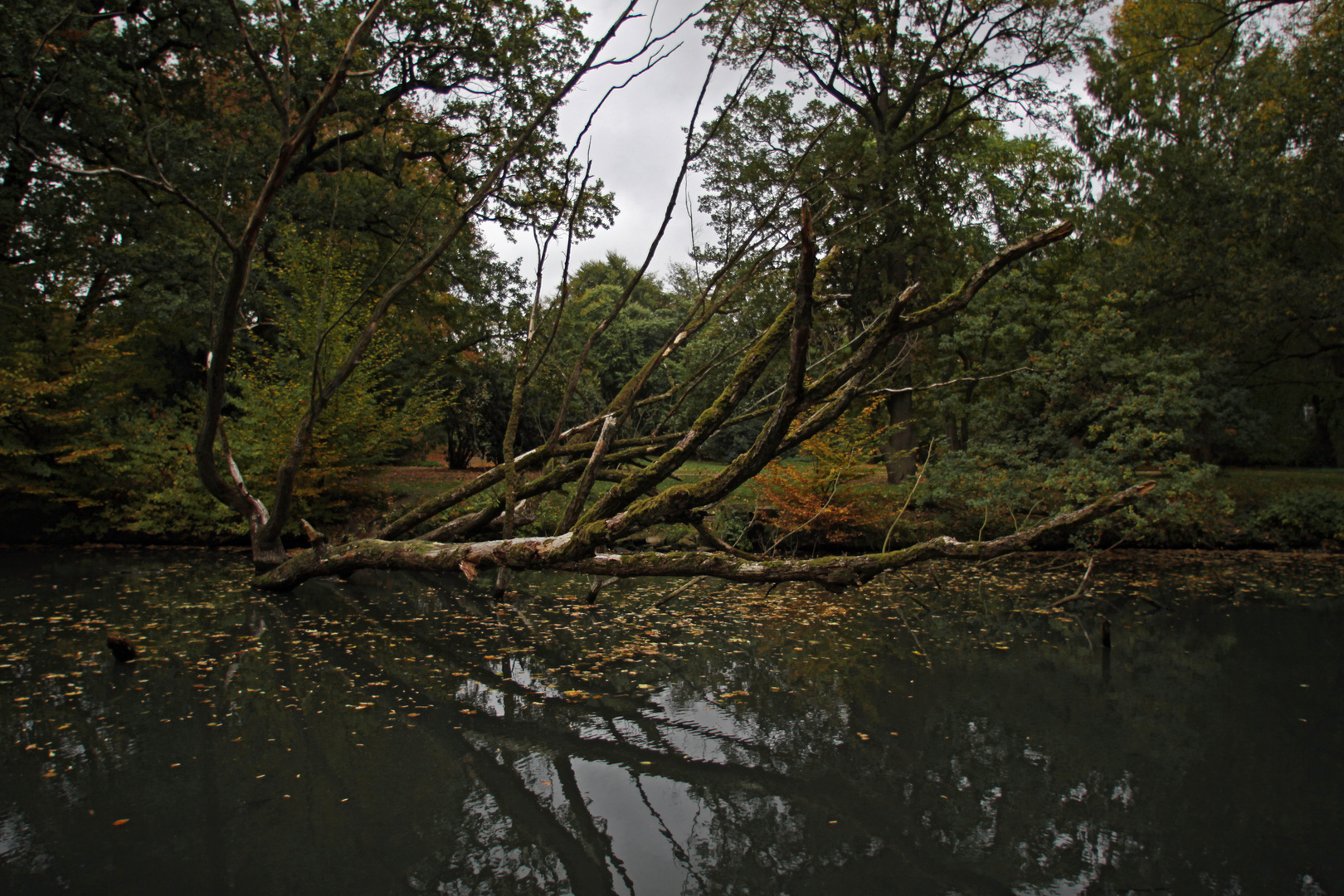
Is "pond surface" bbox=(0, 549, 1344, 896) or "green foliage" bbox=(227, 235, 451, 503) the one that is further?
"green foliage" bbox=(227, 235, 451, 503)

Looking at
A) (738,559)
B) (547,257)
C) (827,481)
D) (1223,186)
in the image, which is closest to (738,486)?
(738,559)

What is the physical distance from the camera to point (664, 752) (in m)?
4.23

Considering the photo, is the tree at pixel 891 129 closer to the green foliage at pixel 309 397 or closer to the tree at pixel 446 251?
the tree at pixel 446 251

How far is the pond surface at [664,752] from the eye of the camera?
3.04 meters

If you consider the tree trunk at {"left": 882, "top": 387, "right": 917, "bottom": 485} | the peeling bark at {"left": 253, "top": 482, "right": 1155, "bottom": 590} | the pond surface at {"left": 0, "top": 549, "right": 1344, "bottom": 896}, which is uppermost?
the tree trunk at {"left": 882, "top": 387, "right": 917, "bottom": 485}

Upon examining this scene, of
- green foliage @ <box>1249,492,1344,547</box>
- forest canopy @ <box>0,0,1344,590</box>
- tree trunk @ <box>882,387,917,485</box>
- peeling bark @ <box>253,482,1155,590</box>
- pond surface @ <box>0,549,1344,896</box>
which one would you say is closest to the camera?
pond surface @ <box>0,549,1344,896</box>

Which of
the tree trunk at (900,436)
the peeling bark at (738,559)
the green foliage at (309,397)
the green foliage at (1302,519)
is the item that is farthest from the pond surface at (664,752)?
the tree trunk at (900,436)

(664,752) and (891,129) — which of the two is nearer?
(664,752)

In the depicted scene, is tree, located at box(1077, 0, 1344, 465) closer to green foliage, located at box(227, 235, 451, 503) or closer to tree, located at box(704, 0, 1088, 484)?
tree, located at box(704, 0, 1088, 484)

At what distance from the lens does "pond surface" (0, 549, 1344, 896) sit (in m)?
3.04

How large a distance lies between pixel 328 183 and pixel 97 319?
4769 mm

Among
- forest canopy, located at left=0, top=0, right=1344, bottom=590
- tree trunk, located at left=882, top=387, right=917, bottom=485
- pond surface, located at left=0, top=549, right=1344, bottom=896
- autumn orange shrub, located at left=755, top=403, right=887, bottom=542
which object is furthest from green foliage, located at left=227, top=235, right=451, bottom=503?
tree trunk, located at left=882, top=387, right=917, bottom=485

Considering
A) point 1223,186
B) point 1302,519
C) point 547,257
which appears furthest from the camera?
point 1223,186

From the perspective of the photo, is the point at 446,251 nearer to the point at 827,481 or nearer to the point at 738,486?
the point at 827,481
